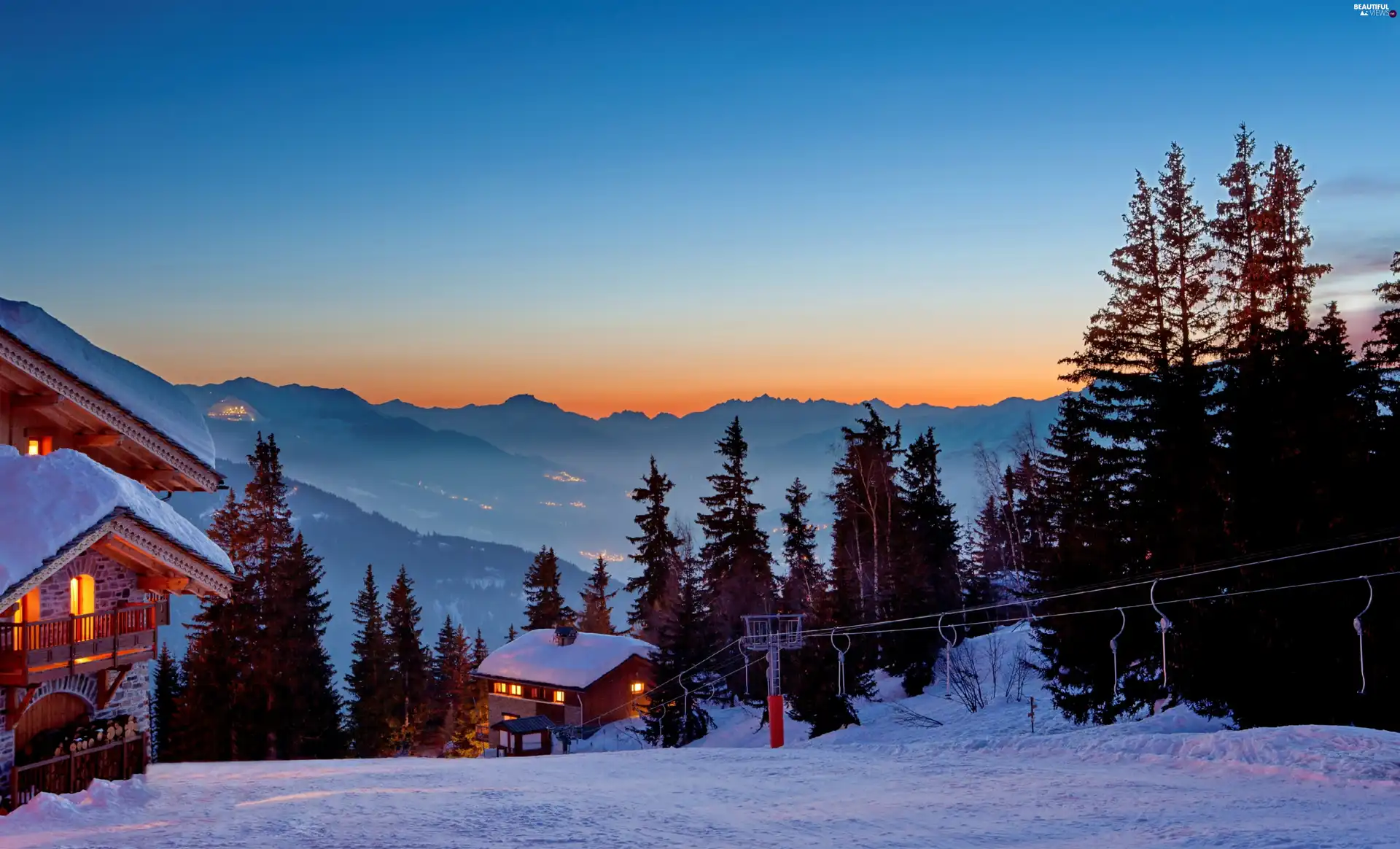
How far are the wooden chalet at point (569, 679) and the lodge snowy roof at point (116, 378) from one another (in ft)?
111

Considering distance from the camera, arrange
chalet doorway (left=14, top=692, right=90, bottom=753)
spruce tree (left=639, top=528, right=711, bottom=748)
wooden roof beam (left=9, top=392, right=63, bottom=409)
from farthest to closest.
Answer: spruce tree (left=639, top=528, right=711, bottom=748), wooden roof beam (left=9, top=392, right=63, bottom=409), chalet doorway (left=14, top=692, right=90, bottom=753)

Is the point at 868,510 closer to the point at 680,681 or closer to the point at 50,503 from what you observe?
Result: the point at 680,681

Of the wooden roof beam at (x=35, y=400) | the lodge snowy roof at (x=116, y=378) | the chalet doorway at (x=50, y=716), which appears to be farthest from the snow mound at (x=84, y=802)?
the lodge snowy roof at (x=116, y=378)

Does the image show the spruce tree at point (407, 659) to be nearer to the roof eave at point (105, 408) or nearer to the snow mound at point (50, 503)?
the roof eave at point (105, 408)

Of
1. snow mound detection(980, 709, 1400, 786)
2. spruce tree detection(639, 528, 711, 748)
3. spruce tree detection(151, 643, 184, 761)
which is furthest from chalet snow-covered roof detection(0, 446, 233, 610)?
spruce tree detection(151, 643, 184, 761)

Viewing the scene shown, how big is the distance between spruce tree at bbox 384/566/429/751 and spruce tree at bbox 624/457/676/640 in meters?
14.9

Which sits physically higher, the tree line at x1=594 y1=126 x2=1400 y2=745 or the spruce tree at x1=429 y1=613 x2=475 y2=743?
the tree line at x1=594 y1=126 x2=1400 y2=745

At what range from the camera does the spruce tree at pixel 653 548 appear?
6550cm

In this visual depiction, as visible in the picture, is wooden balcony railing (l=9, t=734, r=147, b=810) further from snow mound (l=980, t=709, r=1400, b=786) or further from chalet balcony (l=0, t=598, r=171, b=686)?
snow mound (l=980, t=709, r=1400, b=786)

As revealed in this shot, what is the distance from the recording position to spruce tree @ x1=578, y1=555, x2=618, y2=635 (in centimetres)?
7869

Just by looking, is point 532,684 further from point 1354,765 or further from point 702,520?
point 1354,765

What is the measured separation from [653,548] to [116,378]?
47714 millimetres

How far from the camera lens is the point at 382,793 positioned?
56.5 ft

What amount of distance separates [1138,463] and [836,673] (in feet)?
43.2
